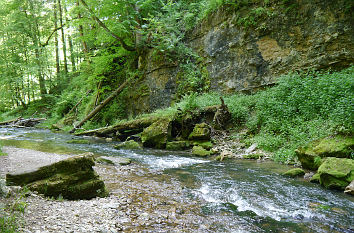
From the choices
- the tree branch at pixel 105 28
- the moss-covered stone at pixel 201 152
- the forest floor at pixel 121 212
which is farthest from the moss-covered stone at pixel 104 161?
the tree branch at pixel 105 28

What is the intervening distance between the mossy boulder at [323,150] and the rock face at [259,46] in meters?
5.24

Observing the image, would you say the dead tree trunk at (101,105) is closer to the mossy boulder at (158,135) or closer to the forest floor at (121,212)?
the mossy boulder at (158,135)

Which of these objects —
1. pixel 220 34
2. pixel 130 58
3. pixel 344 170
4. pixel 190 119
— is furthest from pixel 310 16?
pixel 130 58

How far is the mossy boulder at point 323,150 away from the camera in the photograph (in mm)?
5784

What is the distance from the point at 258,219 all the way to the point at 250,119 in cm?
715

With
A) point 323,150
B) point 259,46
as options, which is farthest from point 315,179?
point 259,46

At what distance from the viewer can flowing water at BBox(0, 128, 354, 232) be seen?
11.1 ft

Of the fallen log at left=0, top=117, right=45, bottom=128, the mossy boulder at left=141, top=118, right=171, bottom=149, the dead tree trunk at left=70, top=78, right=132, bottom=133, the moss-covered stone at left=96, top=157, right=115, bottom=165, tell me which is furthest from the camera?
the fallen log at left=0, top=117, right=45, bottom=128

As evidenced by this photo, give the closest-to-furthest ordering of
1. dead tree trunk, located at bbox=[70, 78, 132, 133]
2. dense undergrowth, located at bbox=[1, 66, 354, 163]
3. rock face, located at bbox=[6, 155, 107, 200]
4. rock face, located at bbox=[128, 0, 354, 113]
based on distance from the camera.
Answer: rock face, located at bbox=[6, 155, 107, 200], dense undergrowth, located at bbox=[1, 66, 354, 163], rock face, located at bbox=[128, 0, 354, 113], dead tree trunk, located at bbox=[70, 78, 132, 133]

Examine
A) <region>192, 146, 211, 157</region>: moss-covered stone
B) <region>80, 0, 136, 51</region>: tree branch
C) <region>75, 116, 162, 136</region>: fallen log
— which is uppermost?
<region>80, 0, 136, 51</region>: tree branch

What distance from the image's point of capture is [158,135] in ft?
34.8

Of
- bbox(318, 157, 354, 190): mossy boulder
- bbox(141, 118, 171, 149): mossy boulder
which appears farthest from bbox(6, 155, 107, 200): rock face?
bbox(141, 118, 171, 149): mossy boulder

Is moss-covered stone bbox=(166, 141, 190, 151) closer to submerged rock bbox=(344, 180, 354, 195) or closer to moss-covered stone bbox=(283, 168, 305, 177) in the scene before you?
moss-covered stone bbox=(283, 168, 305, 177)

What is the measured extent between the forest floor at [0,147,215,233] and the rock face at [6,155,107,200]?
0.16 metres
